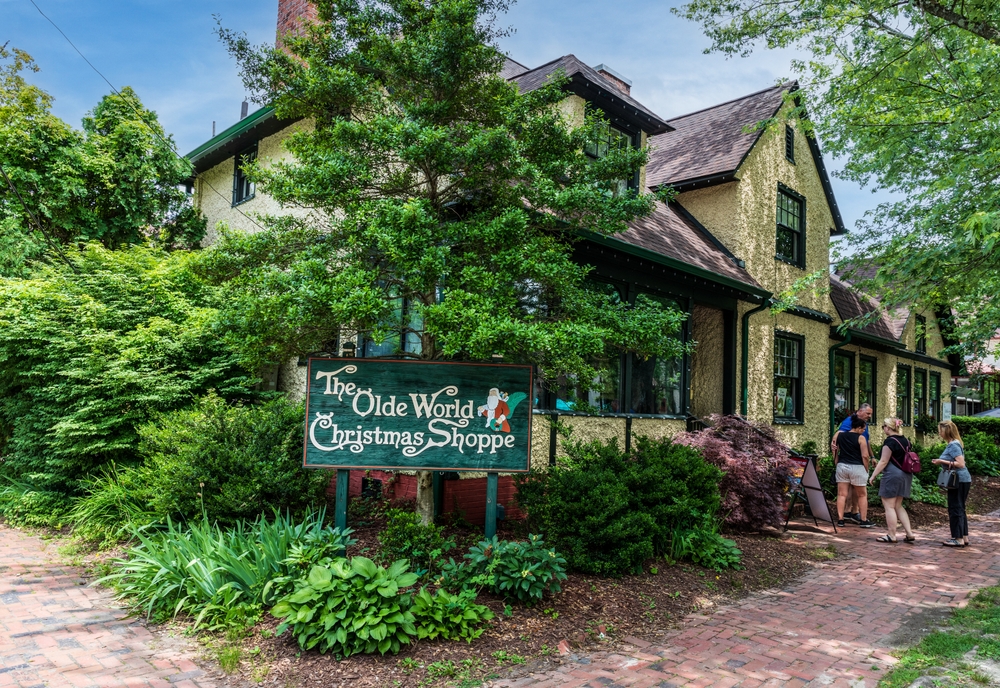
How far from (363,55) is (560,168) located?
6.63ft

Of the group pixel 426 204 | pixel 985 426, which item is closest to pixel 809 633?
pixel 426 204

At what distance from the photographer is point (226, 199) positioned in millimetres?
14016

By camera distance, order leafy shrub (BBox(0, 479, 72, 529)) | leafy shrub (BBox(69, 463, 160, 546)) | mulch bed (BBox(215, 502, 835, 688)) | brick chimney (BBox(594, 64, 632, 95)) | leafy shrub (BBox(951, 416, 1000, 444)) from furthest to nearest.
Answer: leafy shrub (BBox(951, 416, 1000, 444))
brick chimney (BBox(594, 64, 632, 95))
leafy shrub (BBox(0, 479, 72, 529))
leafy shrub (BBox(69, 463, 160, 546))
mulch bed (BBox(215, 502, 835, 688))

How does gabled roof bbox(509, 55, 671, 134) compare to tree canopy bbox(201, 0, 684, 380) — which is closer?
tree canopy bbox(201, 0, 684, 380)

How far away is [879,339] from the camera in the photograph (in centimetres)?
1612

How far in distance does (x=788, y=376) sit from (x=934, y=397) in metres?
10.8

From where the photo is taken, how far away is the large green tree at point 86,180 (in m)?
12.0

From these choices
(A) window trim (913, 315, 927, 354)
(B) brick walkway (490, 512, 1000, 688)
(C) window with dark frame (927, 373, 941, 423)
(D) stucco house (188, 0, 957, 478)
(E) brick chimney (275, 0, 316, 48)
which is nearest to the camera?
(B) brick walkway (490, 512, 1000, 688)

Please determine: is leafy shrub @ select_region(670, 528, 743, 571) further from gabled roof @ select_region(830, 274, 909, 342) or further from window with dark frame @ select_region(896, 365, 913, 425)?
window with dark frame @ select_region(896, 365, 913, 425)

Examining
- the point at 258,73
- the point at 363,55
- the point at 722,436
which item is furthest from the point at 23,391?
the point at 722,436

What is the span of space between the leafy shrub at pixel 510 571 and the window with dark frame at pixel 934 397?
19.9m

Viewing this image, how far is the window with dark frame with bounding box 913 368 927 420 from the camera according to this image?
19844mm

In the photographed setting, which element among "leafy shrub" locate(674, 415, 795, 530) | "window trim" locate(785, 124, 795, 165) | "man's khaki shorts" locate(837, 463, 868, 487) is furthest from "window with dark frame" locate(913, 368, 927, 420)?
"leafy shrub" locate(674, 415, 795, 530)

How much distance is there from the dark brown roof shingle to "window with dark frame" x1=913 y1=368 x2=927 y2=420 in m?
10.4
